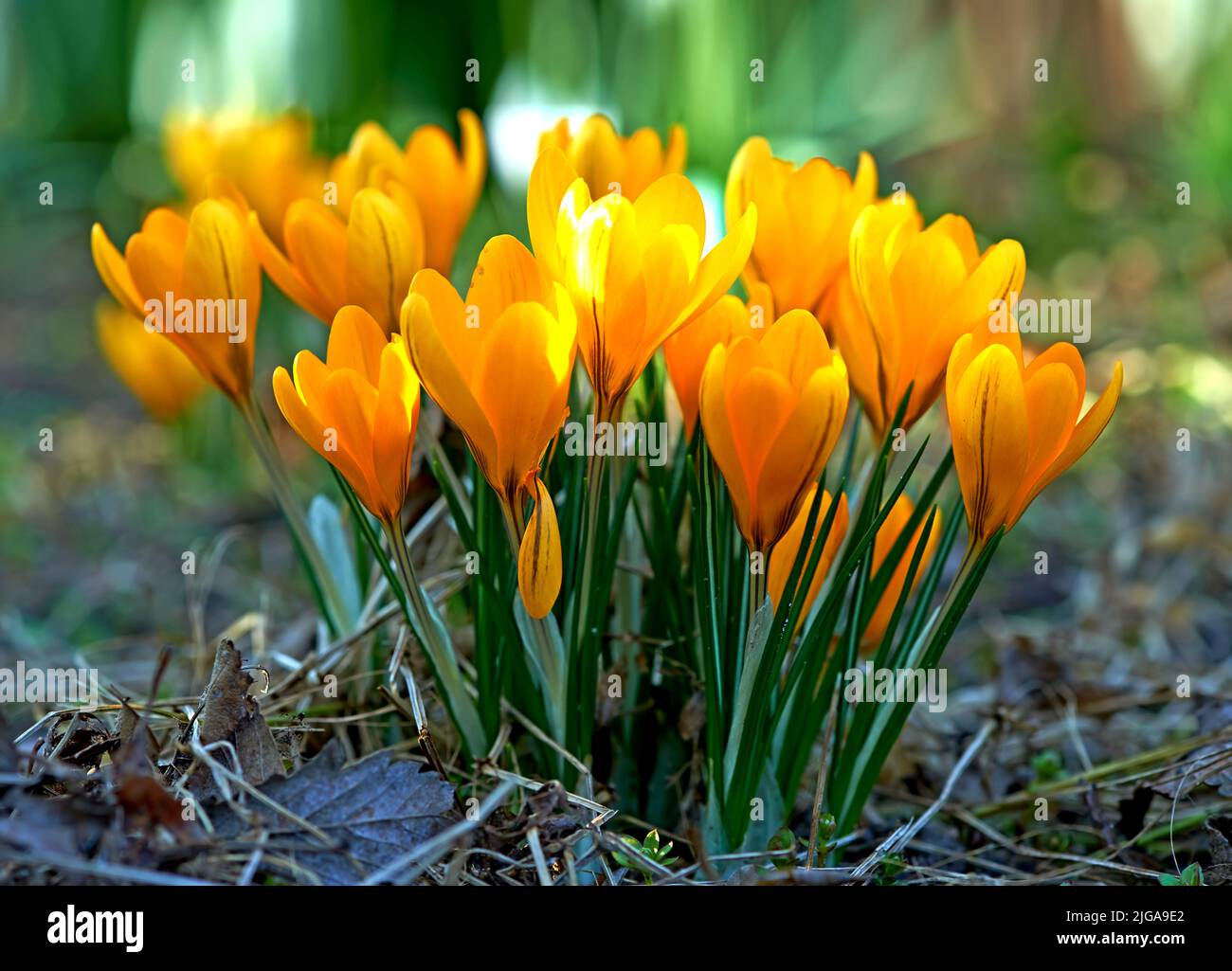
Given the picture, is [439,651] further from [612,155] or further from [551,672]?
[612,155]

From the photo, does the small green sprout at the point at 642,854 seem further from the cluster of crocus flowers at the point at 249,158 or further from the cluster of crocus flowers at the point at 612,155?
the cluster of crocus flowers at the point at 249,158

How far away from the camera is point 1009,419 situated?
0.75m

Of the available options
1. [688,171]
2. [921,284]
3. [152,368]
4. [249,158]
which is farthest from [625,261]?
[688,171]

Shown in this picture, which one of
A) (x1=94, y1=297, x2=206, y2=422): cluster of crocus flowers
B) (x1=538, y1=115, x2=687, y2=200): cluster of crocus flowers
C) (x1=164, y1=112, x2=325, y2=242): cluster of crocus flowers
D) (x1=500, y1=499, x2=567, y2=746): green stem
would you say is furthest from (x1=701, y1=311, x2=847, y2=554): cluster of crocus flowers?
(x1=94, y1=297, x2=206, y2=422): cluster of crocus flowers

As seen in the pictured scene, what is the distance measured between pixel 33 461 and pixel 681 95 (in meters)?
1.62

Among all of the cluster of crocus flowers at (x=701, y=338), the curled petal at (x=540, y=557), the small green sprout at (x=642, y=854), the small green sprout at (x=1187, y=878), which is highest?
the cluster of crocus flowers at (x=701, y=338)

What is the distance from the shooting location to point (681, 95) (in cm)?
277

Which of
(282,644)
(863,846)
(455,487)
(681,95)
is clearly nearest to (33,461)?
(282,644)

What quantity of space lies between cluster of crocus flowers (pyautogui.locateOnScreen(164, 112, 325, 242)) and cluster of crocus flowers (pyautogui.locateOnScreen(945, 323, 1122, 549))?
36.2 inches

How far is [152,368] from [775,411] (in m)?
1.75

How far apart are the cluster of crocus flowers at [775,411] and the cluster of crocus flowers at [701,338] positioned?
0.17 feet

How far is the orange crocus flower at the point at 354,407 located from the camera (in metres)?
0.75

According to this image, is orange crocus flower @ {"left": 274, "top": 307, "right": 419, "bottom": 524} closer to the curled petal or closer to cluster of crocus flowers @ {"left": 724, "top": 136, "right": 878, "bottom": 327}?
the curled petal

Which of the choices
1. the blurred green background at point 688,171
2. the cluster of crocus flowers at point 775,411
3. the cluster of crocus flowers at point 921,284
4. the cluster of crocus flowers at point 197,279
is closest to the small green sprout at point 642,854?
the cluster of crocus flowers at point 775,411
